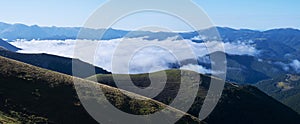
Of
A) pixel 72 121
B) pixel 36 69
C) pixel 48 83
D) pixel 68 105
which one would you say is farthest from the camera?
pixel 36 69

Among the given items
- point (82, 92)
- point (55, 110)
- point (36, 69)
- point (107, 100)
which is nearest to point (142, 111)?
point (107, 100)

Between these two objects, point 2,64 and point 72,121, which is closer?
point 72,121

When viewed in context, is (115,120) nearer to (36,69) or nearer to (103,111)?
(103,111)

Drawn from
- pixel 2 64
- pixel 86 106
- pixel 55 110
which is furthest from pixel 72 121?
pixel 2 64

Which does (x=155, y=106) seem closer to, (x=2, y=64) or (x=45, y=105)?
(x=45, y=105)

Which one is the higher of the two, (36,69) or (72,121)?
(36,69)

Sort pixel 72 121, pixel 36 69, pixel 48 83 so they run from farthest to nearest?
pixel 36 69, pixel 48 83, pixel 72 121
